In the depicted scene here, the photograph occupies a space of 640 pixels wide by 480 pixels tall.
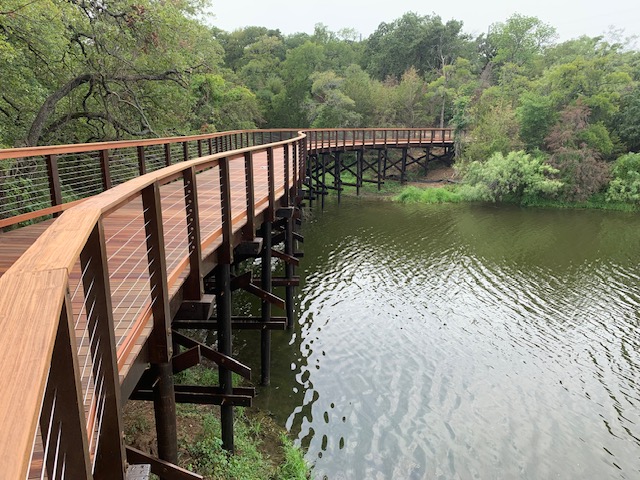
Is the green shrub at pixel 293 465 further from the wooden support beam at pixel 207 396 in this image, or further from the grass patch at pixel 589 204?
the grass patch at pixel 589 204

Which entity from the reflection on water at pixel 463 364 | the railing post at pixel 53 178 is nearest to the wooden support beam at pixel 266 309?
the reflection on water at pixel 463 364

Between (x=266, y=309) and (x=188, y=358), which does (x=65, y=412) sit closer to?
(x=188, y=358)

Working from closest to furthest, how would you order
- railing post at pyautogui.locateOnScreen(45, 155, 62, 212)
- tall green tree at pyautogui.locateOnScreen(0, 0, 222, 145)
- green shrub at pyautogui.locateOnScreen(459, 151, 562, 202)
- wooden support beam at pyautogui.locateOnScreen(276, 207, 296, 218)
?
railing post at pyautogui.locateOnScreen(45, 155, 62, 212) < wooden support beam at pyautogui.locateOnScreen(276, 207, 296, 218) < tall green tree at pyautogui.locateOnScreen(0, 0, 222, 145) < green shrub at pyautogui.locateOnScreen(459, 151, 562, 202)

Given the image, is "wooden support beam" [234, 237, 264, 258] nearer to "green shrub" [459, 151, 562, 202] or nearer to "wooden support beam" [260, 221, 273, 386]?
"wooden support beam" [260, 221, 273, 386]

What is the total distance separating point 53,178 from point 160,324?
10.1 ft

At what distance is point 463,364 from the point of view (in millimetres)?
8508

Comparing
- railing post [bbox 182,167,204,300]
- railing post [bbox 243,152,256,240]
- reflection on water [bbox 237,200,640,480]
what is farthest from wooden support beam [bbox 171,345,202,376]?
reflection on water [bbox 237,200,640,480]

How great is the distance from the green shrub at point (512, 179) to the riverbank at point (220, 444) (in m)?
20.6

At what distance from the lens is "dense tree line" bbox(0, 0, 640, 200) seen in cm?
1000

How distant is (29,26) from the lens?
8.51 metres

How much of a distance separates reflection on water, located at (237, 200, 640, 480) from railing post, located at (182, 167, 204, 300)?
352 centimetres

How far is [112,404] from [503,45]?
52.9 metres

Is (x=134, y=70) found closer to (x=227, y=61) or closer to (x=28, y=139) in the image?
(x=28, y=139)

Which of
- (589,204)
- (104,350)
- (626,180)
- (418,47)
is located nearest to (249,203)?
(104,350)
